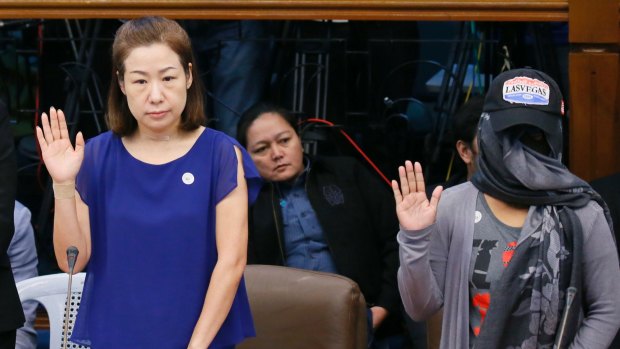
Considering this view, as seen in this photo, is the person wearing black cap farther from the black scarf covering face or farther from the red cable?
the red cable

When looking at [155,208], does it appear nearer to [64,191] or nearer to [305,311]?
[64,191]

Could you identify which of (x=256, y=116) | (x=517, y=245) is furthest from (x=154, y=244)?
(x=256, y=116)

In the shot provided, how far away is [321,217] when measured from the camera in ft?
15.7

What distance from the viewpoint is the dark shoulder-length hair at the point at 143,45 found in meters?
3.21

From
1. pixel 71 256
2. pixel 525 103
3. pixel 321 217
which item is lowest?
pixel 321 217

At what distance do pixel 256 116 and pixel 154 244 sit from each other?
1896 mm

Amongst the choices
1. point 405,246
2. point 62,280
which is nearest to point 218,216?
point 405,246

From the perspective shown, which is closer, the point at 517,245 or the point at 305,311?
the point at 517,245

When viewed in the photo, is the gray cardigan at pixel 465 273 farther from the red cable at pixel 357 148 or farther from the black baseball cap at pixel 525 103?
the red cable at pixel 357 148

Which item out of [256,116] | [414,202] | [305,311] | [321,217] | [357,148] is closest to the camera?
[414,202]

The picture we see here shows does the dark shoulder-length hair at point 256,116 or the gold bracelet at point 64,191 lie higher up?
the gold bracelet at point 64,191

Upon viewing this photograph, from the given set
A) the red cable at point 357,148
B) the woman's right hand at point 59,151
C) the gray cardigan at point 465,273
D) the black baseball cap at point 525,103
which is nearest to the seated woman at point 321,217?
the red cable at point 357,148

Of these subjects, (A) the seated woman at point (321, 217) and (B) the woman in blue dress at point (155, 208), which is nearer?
(B) the woman in blue dress at point (155, 208)

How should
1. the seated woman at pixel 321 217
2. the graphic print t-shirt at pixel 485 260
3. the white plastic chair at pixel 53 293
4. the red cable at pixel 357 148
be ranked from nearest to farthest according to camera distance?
the graphic print t-shirt at pixel 485 260, the white plastic chair at pixel 53 293, the seated woman at pixel 321 217, the red cable at pixel 357 148
